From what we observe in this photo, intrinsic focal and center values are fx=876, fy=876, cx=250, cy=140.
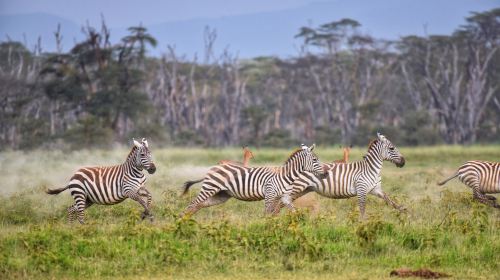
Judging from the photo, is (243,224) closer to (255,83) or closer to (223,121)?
(223,121)

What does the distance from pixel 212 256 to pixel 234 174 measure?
2851 mm

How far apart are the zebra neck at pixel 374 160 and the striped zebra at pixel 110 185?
3.42 meters

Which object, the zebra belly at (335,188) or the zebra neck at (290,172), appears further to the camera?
the zebra belly at (335,188)

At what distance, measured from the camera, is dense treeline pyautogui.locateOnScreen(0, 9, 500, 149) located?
40.8 meters

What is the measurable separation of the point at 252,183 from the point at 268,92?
50228 mm

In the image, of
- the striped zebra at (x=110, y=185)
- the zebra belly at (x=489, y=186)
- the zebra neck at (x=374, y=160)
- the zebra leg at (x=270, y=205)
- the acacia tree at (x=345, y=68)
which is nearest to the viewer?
the striped zebra at (x=110, y=185)

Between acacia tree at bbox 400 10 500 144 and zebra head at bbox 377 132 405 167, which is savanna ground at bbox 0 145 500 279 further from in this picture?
acacia tree at bbox 400 10 500 144

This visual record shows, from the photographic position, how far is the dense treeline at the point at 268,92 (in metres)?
40.8

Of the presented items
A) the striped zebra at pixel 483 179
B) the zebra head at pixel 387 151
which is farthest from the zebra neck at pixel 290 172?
the striped zebra at pixel 483 179

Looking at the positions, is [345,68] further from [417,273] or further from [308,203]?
[417,273]

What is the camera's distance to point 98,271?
31.9 ft

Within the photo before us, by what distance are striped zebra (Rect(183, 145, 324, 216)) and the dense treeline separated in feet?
74.9

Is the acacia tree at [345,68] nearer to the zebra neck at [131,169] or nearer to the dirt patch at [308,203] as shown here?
the dirt patch at [308,203]

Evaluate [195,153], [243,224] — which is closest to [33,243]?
[243,224]
